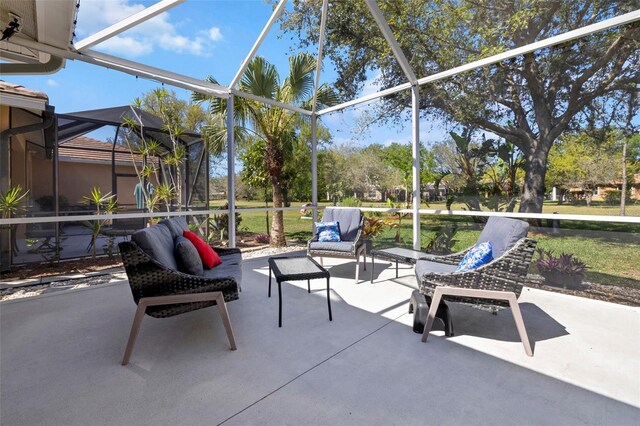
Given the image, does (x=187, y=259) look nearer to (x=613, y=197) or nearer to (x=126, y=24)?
(x=126, y=24)

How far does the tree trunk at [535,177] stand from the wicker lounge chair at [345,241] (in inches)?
93.6

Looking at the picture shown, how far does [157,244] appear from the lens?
2.57 m

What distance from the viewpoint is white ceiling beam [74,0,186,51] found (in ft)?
11.0

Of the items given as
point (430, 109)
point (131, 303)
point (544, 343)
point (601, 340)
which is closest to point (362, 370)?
point (544, 343)

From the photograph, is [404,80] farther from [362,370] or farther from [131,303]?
[131,303]

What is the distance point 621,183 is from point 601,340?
6.72ft

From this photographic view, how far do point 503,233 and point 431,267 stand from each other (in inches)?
30.4

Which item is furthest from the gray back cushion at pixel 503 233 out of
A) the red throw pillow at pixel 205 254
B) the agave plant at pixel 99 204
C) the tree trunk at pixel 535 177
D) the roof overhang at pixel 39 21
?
the agave plant at pixel 99 204

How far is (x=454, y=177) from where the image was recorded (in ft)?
16.7

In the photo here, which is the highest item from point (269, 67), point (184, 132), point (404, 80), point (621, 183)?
point (269, 67)

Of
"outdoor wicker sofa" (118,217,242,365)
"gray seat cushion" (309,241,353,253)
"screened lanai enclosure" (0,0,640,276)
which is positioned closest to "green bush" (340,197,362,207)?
"screened lanai enclosure" (0,0,640,276)

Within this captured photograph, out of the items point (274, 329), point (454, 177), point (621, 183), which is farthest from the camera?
point (454, 177)

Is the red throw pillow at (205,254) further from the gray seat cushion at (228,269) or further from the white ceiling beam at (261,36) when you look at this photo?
the white ceiling beam at (261,36)

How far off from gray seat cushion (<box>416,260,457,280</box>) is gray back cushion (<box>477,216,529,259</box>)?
451 millimetres
